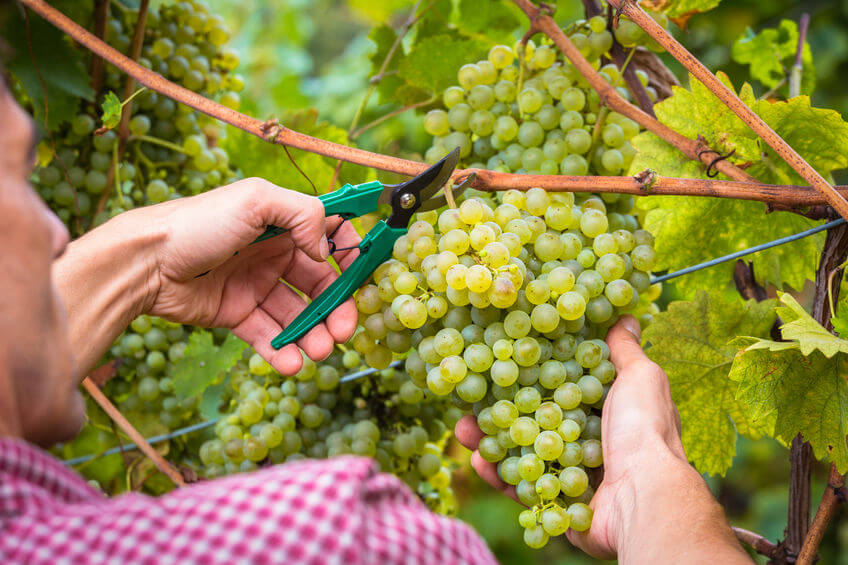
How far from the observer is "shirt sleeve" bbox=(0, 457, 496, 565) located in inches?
13.5

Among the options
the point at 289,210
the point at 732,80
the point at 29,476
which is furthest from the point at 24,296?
the point at 732,80

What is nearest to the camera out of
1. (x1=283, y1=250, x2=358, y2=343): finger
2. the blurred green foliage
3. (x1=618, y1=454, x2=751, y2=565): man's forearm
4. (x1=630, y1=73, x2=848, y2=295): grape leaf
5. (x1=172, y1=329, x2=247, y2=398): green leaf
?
(x1=618, y1=454, x2=751, y2=565): man's forearm

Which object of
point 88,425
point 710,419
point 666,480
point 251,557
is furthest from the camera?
point 88,425

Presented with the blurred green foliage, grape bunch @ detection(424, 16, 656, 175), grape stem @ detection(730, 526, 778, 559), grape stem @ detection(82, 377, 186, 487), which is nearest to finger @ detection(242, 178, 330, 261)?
grape bunch @ detection(424, 16, 656, 175)

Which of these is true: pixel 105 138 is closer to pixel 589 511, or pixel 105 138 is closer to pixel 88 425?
pixel 88 425

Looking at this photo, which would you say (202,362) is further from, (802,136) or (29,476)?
(802,136)

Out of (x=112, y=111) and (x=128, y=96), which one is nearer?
(x=112, y=111)

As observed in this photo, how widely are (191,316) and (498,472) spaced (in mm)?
431

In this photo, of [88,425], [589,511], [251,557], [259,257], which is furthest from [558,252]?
[88,425]

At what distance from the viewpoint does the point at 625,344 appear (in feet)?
2.56

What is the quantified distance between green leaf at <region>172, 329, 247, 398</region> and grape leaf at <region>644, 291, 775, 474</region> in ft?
1.95

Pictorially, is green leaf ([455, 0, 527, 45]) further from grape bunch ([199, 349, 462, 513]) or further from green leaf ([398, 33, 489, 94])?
grape bunch ([199, 349, 462, 513])

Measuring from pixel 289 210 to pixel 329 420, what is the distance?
376 mm

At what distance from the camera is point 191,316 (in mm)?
892
